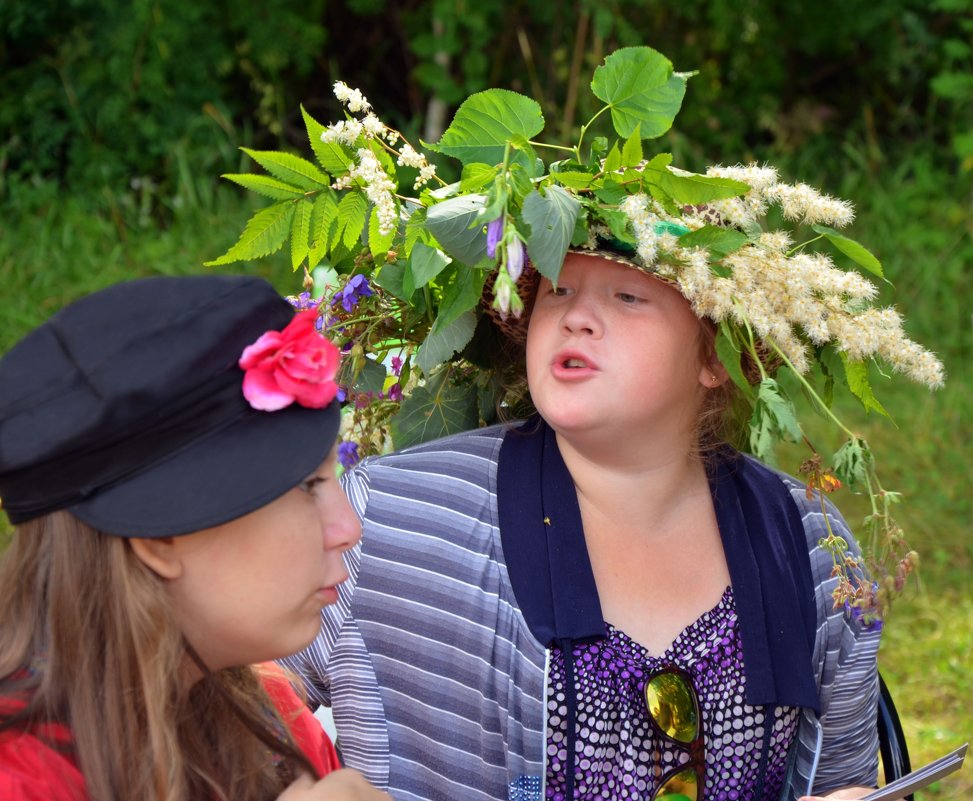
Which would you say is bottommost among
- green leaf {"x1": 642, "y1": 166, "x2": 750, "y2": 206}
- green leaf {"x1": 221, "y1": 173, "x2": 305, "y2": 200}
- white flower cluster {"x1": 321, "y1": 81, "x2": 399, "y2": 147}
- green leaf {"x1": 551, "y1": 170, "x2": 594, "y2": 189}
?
green leaf {"x1": 642, "y1": 166, "x2": 750, "y2": 206}

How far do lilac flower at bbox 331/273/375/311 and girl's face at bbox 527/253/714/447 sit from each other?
31cm

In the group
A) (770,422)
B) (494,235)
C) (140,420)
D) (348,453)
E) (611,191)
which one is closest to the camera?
(140,420)

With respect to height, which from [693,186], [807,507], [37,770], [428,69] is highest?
[428,69]

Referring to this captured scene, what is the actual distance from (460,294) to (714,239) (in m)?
0.39

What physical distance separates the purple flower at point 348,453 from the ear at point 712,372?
0.65 m

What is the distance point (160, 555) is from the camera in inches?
54.7

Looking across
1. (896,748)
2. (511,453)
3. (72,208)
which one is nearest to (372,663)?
(511,453)

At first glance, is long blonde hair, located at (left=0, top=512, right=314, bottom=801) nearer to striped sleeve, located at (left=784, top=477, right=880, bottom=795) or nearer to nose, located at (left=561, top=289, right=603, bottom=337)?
nose, located at (left=561, top=289, right=603, bottom=337)

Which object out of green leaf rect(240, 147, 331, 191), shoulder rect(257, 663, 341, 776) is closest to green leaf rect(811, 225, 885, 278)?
green leaf rect(240, 147, 331, 191)

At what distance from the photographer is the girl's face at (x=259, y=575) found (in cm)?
141

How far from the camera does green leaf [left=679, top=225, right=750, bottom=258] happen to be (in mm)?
1912

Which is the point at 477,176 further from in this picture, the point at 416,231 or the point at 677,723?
the point at 677,723

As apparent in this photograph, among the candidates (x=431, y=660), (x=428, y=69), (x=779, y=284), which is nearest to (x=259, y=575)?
(x=431, y=660)

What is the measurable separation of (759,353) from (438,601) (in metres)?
0.63
